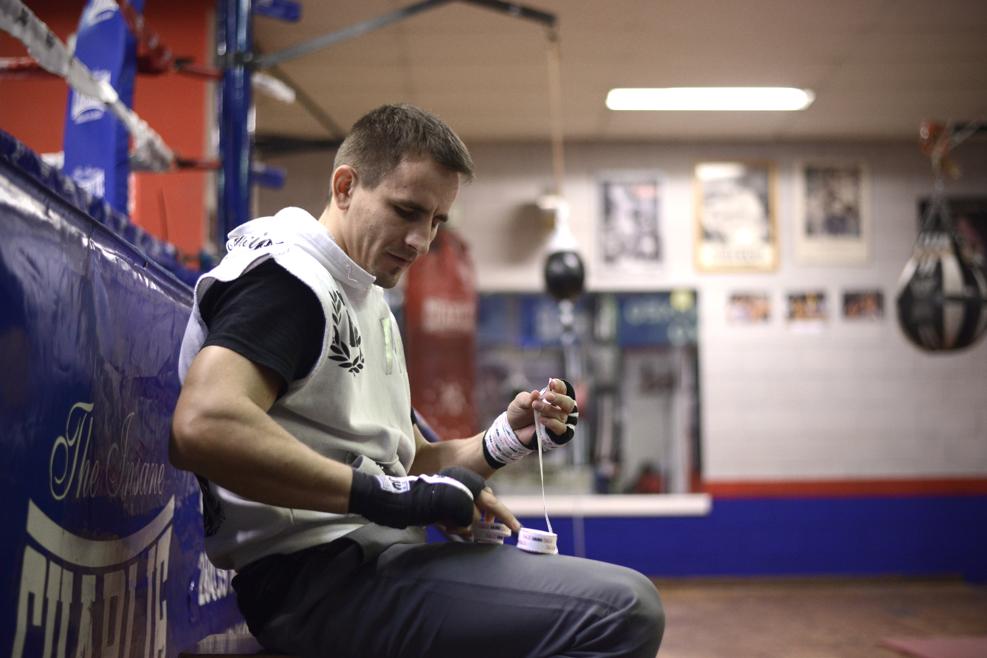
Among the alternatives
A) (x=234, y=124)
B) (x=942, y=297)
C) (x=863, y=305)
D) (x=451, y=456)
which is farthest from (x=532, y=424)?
→ (x=863, y=305)

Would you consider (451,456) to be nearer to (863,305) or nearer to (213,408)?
(213,408)

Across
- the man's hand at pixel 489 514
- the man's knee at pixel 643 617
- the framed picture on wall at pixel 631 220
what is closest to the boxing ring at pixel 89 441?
the man's hand at pixel 489 514

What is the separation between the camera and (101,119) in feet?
9.11

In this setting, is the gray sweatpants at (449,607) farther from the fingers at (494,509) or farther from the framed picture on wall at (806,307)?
the framed picture on wall at (806,307)

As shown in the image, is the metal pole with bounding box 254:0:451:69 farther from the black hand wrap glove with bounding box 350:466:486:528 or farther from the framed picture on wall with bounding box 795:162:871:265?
the framed picture on wall with bounding box 795:162:871:265

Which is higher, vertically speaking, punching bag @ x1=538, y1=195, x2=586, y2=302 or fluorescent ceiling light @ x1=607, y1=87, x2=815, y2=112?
fluorescent ceiling light @ x1=607, y1=87, x2=815, y2=112

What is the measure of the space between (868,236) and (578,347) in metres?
2.53

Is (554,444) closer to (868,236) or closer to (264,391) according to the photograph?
(264,391)

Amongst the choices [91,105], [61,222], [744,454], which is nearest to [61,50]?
[91,105]

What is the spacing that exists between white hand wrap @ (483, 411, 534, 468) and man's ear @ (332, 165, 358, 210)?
0.49 meters

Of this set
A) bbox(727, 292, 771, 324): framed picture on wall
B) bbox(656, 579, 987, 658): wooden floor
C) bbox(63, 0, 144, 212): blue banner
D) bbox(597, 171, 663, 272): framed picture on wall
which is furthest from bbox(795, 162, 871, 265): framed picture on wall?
bbox(63, 0, 144, 212): blue banner

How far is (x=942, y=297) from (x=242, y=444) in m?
5.22

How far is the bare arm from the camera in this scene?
1.16 metres

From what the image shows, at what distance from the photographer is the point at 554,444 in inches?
66.1
